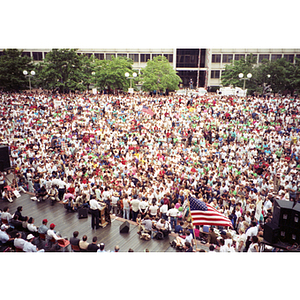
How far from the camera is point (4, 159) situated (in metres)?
12.3

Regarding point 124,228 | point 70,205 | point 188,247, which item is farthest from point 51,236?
point 188,247

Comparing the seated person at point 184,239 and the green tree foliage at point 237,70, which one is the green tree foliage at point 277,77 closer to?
the green tree foliage at point 237,70

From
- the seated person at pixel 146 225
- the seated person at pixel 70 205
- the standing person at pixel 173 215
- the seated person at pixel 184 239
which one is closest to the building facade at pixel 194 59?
the seated person at pixel 70 205

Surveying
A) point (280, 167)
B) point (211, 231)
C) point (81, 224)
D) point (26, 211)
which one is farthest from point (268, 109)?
point (26, 211)

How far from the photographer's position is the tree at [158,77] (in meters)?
28.7

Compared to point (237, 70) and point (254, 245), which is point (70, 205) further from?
point (237, 70)

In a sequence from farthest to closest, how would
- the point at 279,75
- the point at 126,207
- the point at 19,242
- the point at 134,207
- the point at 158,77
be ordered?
1. the point at 158,77
2. the point at 279,75
3. the point at 126,207
4. the point at 134,207
5. the point at 19,242

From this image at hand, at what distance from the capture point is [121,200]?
9406mm

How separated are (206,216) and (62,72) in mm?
20979

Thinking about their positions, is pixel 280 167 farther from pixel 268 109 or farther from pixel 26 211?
pixel 26 211

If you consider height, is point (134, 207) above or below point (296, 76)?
below

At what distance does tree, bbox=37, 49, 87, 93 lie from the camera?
2230 cm

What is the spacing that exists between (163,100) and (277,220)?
54.3 feet

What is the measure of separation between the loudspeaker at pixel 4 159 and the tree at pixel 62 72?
11.5 meters
